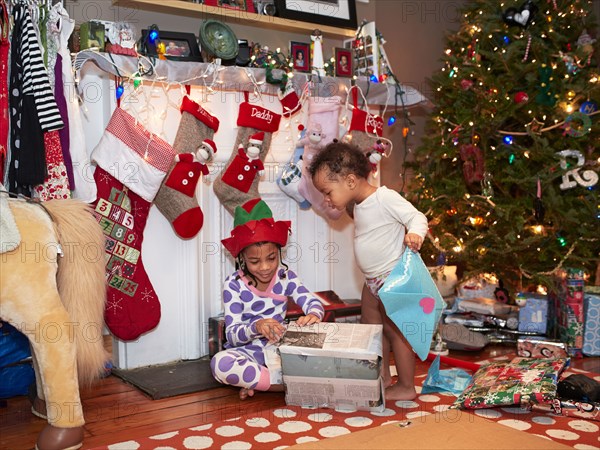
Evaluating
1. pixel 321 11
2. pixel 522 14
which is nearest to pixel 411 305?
pixel 321 11

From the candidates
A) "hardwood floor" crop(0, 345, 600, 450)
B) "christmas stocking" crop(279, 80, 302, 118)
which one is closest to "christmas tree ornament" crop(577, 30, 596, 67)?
"christmas stocking" crop(279, 80, 302, 118)

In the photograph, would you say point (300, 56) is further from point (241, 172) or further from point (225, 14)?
point (241, 172)

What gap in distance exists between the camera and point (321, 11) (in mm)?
3398

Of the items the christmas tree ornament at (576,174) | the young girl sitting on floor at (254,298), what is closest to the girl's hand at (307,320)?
the young girl sitting on floor at (254,298)

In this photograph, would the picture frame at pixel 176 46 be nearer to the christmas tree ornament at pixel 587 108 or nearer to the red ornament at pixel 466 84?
the red ornament at pixel 466 84

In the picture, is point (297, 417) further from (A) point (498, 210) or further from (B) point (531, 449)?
(A) point (498, 210)

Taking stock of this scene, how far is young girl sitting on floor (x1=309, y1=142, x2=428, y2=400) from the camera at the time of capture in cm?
242

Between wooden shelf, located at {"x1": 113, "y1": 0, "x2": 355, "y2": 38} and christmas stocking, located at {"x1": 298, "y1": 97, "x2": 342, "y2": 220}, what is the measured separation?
42 cm

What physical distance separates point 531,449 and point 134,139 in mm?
1872

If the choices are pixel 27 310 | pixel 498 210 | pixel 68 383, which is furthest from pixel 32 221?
pixel 498 210

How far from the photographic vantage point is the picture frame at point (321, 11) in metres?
3.24

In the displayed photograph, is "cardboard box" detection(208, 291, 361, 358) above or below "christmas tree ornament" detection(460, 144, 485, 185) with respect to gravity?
below

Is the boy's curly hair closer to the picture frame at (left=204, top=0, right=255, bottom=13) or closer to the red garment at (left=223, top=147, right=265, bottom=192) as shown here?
the red garment at (left=223, top=147, right=265, bottom=192)

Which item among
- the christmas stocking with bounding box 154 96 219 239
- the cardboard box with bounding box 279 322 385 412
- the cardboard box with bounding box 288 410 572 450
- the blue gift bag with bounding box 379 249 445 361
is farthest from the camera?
the christmas stocking with bounding box 154 96 219 239
